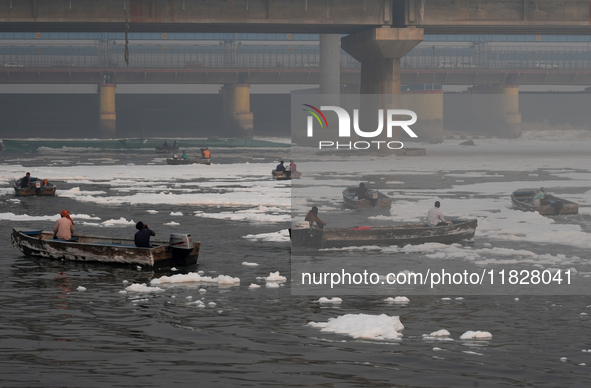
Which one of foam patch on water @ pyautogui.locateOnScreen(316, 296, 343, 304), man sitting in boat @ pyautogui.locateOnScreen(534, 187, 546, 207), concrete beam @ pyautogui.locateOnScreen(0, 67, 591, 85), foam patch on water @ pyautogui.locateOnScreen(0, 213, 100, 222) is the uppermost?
concrete beam @ pyautogui.locateOnScreen(0, 67, 591, 85)

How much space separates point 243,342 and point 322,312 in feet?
8.93

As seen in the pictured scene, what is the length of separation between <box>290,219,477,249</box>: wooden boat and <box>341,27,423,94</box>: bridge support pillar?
36866 millimetres

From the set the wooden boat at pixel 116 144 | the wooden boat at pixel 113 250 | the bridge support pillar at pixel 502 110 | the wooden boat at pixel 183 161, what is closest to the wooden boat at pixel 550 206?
the wooden boat at pixel 113 250

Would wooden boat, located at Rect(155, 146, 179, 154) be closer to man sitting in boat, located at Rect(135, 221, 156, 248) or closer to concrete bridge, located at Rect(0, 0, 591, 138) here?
concrete bridge, located at Rect(0, 0, 591, 138)

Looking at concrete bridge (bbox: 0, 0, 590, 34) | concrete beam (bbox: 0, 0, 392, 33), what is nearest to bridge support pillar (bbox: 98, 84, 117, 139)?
concrete bridge (bbox: 0, 0, 590, 34)

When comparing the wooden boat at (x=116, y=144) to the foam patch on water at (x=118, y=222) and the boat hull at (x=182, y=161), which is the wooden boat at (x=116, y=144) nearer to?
the boat hull at (x=182, y=161)

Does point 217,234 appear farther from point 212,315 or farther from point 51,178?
point 51,178

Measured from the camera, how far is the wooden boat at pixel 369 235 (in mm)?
24469

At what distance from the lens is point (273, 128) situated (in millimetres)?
124000

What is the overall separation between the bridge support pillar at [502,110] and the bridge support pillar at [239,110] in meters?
35.6

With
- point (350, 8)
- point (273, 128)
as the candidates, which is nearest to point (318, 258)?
point (350, 8)

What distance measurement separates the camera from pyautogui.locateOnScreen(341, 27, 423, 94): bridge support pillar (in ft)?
197

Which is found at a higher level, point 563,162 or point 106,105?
point 106,105

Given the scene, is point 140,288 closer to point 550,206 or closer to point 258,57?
point 550,206
